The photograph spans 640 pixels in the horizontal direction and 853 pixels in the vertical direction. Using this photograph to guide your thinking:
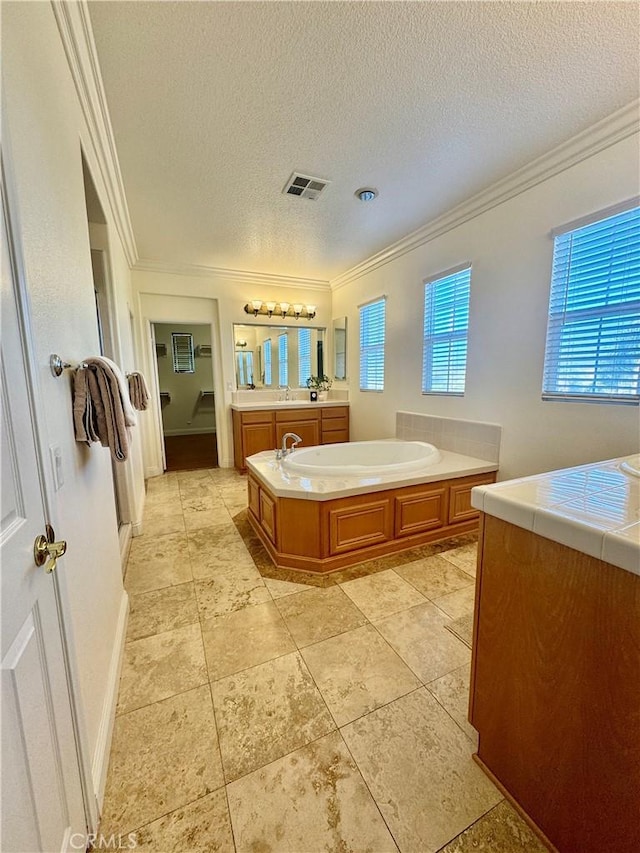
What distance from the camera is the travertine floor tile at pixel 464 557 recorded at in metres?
2.28

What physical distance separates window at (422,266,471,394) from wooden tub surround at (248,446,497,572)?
926mm

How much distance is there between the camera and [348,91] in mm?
1678

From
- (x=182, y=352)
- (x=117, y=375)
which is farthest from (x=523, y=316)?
(x=182, y=352)

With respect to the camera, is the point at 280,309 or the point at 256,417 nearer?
the point at 256,417

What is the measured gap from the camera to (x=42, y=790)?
680 mm

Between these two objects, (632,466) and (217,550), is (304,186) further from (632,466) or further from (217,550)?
(217,550)

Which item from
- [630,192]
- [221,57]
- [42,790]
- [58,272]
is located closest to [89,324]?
[58,272]

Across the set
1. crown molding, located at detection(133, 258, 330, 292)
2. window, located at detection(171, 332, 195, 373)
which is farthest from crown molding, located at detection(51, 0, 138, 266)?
window, located at detection(171, 332, 195, 373)

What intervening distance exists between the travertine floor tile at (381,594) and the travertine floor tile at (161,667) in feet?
2.88

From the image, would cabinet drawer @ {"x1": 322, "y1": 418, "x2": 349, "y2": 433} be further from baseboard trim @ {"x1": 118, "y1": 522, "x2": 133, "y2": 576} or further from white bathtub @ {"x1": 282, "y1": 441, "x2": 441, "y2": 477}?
baseboard trim @ {"x1": 118, "y1": 522, "x2": 133, "y2": 576}

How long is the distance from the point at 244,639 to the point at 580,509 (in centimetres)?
157

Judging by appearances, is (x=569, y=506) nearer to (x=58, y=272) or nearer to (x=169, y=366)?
(x=58, y=272)

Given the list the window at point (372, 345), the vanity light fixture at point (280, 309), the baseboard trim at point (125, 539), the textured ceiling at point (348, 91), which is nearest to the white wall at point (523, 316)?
the textured ceiling at point (348, 91)

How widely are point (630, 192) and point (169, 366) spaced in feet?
22.4
